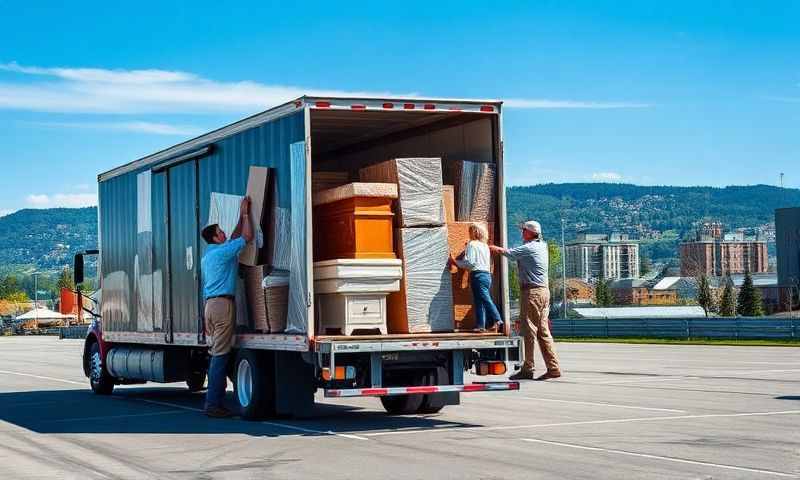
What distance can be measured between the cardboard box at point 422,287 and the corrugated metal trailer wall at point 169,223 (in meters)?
1.47

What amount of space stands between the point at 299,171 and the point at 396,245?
137 cm

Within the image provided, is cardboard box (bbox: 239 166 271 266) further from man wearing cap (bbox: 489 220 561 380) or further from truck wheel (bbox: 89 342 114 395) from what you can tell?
truck wheel (bbox: 89 342 114 395)

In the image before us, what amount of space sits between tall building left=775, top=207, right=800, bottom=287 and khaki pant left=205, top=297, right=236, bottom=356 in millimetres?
108121

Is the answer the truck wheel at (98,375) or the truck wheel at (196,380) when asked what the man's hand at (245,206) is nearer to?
the truck wheel at (196,380)

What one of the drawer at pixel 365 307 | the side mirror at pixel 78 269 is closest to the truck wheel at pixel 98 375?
the side mirror at pixel 78 269

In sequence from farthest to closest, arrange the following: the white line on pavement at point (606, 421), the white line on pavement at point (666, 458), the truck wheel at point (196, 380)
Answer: the truck wheel at point (196, 380), the white line on pavement at point (606, 421), the white line on pavement at point (666, 458)

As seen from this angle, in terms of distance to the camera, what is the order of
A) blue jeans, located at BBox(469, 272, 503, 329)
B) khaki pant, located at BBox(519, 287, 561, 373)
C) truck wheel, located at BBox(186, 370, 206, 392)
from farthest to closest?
truck wheel, located at BBox(186, 370, 206, 392) → khaki pant, located at BBox(519, 287, 561, 373) → blue jeans, located at BBox(469, 272, 503, 329)

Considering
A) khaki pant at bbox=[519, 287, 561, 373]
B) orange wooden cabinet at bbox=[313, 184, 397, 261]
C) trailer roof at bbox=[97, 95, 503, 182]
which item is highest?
trailer roof at bbox=[97, 95, 503, 182]

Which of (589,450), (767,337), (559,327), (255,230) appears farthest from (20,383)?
(559,327)

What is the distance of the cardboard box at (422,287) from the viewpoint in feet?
45.4

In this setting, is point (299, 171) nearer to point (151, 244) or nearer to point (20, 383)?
point (151, 244)

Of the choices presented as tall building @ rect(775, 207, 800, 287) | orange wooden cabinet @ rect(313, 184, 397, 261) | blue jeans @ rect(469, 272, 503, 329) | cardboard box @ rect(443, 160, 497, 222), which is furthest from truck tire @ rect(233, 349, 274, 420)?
tall building @ rect(775, 207, 800, 287)

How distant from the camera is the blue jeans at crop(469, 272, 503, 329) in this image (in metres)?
14.1

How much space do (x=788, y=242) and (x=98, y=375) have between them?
108 meters
